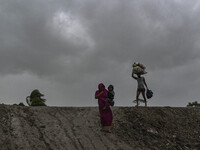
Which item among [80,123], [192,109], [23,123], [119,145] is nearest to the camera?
[119,145]

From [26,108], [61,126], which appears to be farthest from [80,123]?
[26,108]

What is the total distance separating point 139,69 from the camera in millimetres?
10711

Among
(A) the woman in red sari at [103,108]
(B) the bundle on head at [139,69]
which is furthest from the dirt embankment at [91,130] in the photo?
(B) the bundle on head at [139,69]

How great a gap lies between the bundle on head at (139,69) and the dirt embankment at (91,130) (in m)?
1.71

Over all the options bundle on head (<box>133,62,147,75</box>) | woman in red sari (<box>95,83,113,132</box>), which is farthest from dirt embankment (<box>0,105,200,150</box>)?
bundle on head (<box>133,62,147,75</box>)

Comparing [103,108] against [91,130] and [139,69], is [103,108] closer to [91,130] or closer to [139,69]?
[91,130]

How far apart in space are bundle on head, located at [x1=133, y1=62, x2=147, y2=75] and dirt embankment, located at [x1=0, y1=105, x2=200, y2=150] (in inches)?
67.4

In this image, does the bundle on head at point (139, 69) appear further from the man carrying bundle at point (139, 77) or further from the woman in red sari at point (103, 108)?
the woman in red sari at point (103, 108)

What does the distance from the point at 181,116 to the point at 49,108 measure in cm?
624

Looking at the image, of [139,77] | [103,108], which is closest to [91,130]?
[103,108]

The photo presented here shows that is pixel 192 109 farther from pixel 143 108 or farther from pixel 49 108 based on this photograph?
pixel 49 108

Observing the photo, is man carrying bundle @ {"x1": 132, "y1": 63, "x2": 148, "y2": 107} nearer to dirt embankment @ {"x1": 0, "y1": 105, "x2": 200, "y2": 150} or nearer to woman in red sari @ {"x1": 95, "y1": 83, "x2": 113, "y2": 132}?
dirt embankment @ {"x1": 0, "y1": 105, "x2": 200, "y2": 150}

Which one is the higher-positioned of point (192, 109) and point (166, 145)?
point (192, 109)

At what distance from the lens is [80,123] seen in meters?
8.96
